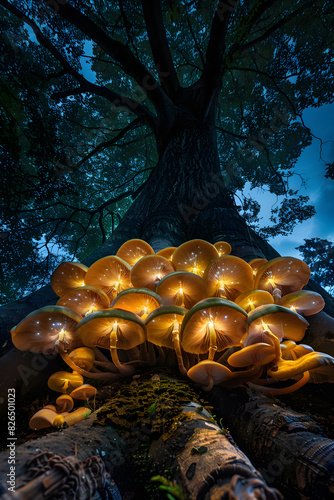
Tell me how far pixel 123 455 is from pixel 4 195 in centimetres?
565

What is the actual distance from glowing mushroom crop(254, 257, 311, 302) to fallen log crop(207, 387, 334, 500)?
906mm

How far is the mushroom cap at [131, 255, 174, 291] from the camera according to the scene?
193 cm

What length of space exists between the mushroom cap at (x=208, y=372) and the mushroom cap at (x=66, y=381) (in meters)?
0.83

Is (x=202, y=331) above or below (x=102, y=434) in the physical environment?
above

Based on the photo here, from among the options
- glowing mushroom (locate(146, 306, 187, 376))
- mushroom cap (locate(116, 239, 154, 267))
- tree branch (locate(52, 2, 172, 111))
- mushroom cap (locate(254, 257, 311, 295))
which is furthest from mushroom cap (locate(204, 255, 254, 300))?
tree branch (locate(52, 2, 172, 111))

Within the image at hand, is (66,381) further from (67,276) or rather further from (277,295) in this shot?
(277,295)

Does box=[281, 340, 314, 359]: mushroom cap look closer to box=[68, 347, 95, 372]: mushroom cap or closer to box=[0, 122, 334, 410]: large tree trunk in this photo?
box=[0, 122, 334, 410]: large tree trunk

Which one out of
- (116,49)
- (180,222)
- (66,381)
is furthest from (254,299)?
(116,49)

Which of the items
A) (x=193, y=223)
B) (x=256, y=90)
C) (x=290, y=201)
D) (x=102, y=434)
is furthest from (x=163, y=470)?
(x=256, y=90)

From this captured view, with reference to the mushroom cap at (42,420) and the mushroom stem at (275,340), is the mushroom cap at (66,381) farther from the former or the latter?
the mushroom stem at (275,340)

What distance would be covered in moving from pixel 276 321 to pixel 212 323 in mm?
447

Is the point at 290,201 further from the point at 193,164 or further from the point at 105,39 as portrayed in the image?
the point at 105,39

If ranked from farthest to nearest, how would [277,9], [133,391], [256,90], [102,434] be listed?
[256,90], [277,9], [133,391], [102,434]

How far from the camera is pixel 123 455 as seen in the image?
992 millimetres
